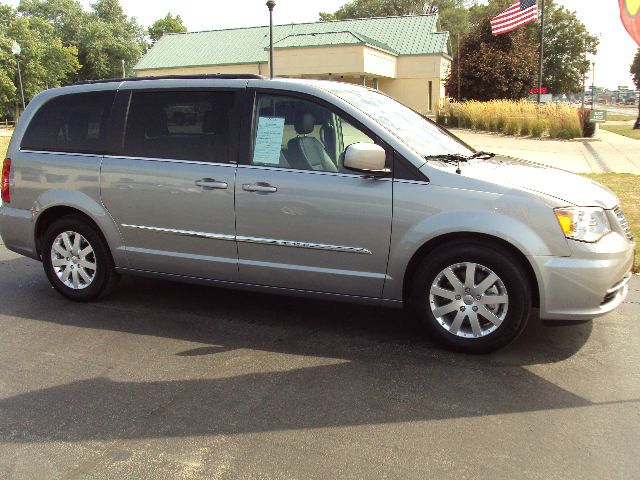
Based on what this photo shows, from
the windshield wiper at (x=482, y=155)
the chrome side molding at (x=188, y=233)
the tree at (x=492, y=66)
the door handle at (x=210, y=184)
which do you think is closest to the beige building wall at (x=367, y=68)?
the tree at (x=492, y=66)

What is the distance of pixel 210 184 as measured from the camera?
475 centimetres

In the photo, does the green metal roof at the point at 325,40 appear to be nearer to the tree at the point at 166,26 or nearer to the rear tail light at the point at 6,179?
the rear tail light at the point at 6,179

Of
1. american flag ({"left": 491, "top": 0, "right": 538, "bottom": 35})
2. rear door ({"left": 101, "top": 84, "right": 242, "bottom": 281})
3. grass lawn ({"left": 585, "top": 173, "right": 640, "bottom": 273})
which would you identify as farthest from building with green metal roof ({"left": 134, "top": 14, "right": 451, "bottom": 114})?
rear door ({"left": 101, "top": 84, "right": 242, "bottom": 281})

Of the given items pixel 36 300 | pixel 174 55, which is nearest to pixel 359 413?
pixel 36 300

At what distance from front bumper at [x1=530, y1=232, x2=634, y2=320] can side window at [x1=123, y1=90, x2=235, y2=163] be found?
8.20ft

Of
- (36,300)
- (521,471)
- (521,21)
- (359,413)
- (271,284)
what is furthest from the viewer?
(521,21)

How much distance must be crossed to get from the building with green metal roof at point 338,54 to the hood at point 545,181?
122 feet

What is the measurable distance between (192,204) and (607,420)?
323 centimetres

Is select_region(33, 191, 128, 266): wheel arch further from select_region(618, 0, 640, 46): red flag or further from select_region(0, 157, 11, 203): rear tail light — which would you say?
select_region(618, 0, 640, 46): red flag

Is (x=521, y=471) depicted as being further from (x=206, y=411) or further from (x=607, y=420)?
(x=206, y=411)

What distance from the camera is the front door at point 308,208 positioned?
437 centimetres

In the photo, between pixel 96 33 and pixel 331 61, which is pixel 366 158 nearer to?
pixel 331 61

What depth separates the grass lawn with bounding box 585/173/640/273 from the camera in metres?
7.86

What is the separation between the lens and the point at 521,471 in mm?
2904
